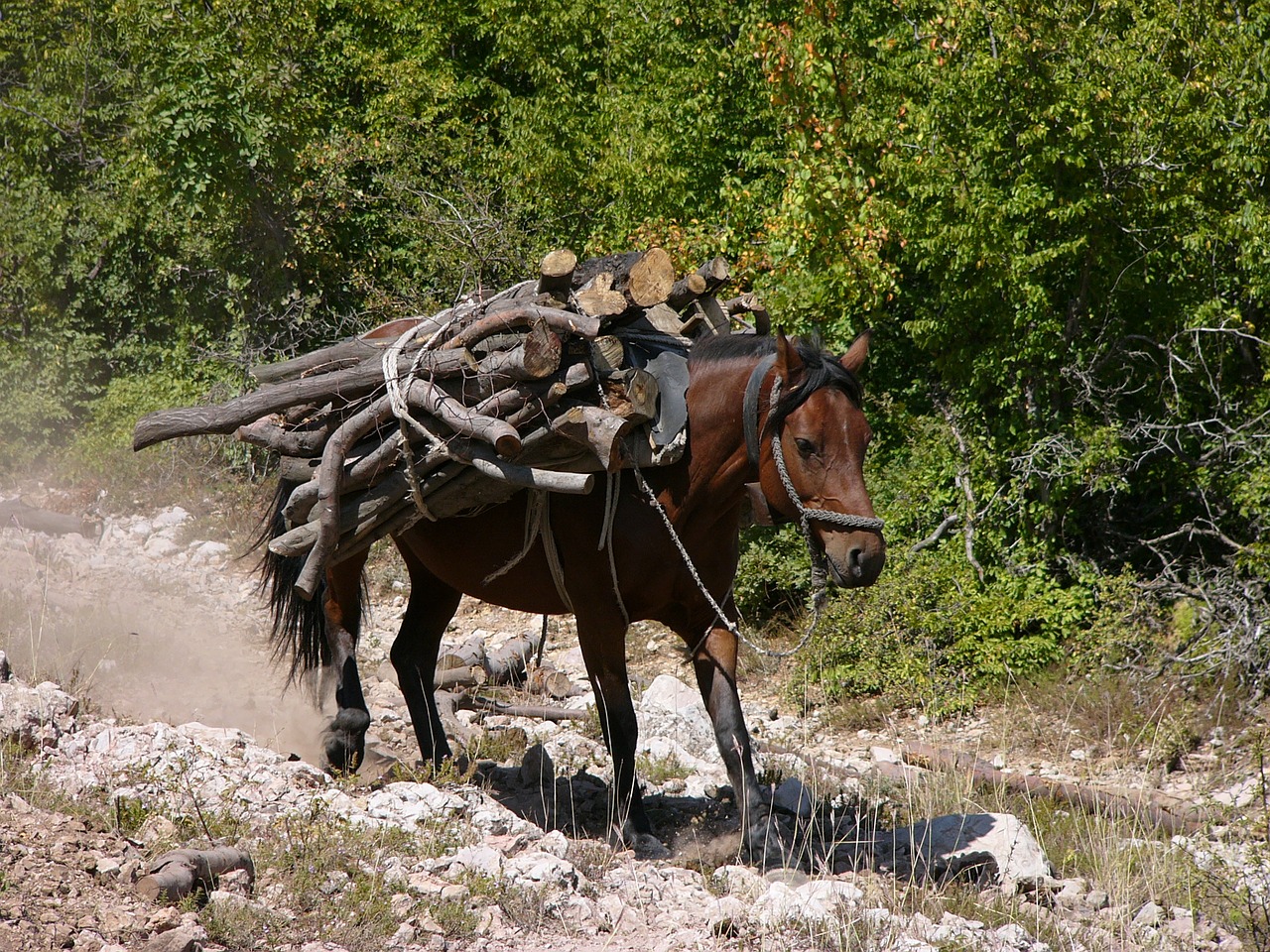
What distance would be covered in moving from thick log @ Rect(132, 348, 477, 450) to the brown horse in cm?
81

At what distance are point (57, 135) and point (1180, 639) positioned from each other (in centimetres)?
1391

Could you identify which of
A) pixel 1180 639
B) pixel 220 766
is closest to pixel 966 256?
pixel 1180 639

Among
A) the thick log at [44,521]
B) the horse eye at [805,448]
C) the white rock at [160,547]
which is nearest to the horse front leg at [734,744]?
the horse eye at [805,448]

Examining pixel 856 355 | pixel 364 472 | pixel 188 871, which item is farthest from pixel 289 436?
pixel 856 355

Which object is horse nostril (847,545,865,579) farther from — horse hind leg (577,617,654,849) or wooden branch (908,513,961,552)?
wooden branch (908,513,961,552)

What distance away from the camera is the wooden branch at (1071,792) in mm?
5969

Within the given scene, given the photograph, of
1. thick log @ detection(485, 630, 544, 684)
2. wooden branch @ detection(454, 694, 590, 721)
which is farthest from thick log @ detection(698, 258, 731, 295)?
thick log @ detection(485, 630, 544, 684)

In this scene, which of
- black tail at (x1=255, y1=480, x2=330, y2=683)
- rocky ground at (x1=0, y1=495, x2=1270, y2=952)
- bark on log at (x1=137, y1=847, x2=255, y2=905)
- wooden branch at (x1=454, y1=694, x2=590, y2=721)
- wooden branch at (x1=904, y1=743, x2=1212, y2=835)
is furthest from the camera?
wooden branch at (x1=454, y1=694, x2=590, y2=721)

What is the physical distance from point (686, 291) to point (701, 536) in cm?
→ 107

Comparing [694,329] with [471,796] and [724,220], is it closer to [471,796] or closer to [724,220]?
[471,796]

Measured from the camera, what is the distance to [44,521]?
449 inches

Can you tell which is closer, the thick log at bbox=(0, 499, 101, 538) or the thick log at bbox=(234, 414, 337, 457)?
the thick log at bbox=(234, 414, 337, 457)

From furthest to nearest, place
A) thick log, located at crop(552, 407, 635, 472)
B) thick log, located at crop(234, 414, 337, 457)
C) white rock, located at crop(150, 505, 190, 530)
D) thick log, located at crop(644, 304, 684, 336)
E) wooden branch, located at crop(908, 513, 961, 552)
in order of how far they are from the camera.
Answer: white rock, located at crop(150, 505, 190, 530) → wooden branch, located at crop(908, 513, 961, 552) → thick log, located at crop(234, 414, 337, 457) → thick log, located at crop(644, 304, 684, 336) → thick log, located at crop(552, 407, 635, 472)

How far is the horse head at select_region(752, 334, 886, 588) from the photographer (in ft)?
15.0
